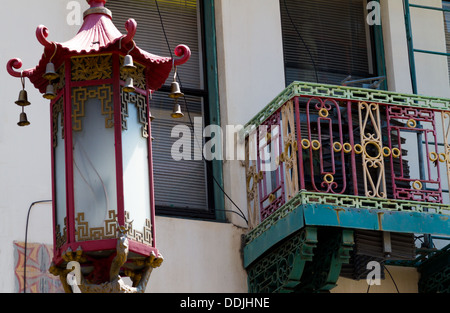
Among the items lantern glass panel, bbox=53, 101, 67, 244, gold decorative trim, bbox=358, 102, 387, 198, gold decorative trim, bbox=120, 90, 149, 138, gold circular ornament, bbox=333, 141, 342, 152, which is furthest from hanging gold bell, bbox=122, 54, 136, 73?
gold decorative trim, bbox=358, 102, 387, 198

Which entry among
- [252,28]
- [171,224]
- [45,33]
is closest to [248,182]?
[171,224]

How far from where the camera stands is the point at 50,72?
902 centimetres

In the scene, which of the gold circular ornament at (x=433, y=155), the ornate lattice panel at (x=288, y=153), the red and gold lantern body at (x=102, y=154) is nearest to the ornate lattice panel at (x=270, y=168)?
the ornate lattice panel at (x=288, y=153)

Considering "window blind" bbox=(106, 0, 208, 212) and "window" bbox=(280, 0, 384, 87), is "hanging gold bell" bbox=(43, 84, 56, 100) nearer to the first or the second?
"window blind" bbox=(106, 0, 208, 212)

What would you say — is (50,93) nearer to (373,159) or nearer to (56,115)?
(56,115)

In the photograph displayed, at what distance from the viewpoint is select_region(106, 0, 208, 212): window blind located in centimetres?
1286

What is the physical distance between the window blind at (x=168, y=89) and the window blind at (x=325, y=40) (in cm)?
110

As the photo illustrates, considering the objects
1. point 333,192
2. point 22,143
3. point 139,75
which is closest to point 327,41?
point 333,192

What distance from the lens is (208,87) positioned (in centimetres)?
1334

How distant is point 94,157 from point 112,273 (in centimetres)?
84

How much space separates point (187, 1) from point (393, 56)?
7.71 feet

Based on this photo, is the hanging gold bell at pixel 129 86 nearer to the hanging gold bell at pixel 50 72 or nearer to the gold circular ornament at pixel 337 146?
the hanging gold bell at pixel 50 72

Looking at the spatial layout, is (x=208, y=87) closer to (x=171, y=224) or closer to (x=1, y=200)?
(x=171, y=224)

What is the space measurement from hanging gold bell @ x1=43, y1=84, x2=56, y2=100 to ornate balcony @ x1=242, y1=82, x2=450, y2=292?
3.04m
